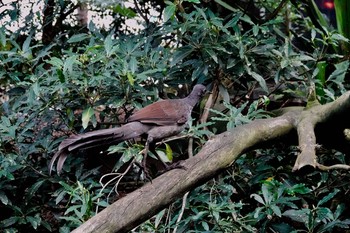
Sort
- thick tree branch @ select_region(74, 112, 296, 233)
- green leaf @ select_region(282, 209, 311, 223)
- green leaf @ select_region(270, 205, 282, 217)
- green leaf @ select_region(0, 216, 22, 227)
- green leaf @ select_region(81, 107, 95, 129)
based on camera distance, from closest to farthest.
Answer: thick tree branch @ select_region(74, 112, 296, 233), green leaf @ select_region(270, 205, 282, 217), green leaf @ select_region(282, 209, 311, 223), green leaf @ select_region(81, 107, 95, 129), green leaf @ select_region(0, 216, 22, 227)

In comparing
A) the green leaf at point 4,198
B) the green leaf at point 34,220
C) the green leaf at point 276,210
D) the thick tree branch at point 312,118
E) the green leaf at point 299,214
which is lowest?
the green leaf at point 34,220

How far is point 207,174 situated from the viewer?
156 centimetres

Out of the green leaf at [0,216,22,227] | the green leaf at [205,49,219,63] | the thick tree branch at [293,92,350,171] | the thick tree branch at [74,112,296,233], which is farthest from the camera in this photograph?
the green leaf at [0,216,22,227]

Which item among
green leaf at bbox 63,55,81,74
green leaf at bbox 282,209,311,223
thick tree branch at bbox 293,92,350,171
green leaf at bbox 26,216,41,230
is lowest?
green leaf at bbox 26,216,41,230

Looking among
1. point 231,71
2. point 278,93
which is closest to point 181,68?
point 231,71

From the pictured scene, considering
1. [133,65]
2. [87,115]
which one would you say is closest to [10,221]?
[87,115]

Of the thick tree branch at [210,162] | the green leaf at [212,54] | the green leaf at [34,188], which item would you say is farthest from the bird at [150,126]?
the green leaf at [34,188]

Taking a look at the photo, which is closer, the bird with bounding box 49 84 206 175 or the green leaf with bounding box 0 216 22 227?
the bird with bounding box 49 84 206 175

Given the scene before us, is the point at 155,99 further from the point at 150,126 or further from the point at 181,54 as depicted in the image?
the point at 150,126

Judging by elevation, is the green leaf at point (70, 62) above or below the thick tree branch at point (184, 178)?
above

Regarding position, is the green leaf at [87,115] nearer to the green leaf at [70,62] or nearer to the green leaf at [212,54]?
the green leaf at [70,62]

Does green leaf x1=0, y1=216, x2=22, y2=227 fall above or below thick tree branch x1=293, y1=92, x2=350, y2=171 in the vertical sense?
below

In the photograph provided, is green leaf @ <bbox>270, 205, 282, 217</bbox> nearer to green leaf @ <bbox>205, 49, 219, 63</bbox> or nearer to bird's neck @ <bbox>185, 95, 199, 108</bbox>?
bird's neck @ <bbox>185, 95, 199, 108</bbox>

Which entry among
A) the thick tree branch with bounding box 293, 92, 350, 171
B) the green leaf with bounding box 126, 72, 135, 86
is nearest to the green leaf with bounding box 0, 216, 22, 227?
the green leaf with bounding box 126, 72, 135, 86
